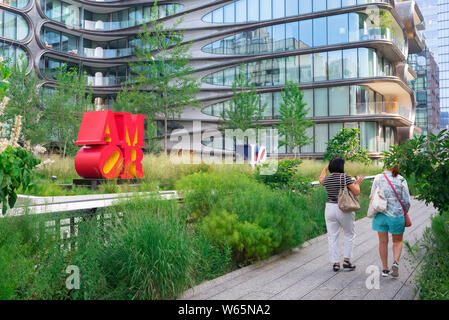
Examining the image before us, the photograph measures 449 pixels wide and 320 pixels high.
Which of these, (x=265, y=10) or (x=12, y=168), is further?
(x=265, y=10)

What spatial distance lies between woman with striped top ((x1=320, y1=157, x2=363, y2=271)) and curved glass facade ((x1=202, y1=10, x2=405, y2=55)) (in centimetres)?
3159

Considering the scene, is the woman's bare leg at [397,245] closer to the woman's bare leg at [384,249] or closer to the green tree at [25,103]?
the woman's bare leg at [384,249]

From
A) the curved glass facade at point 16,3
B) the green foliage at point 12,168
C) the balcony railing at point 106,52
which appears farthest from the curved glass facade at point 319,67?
the green foliage at point 12,168

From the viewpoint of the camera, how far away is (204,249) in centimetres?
612

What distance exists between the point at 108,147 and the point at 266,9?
31.3 metres

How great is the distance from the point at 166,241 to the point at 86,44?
47622 millimetres

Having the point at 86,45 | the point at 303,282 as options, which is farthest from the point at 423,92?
the point at 303,282

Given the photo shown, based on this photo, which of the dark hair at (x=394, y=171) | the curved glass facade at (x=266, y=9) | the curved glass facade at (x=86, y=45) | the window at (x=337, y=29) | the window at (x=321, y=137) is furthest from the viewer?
the curved glass facade at (x=86, y=45)

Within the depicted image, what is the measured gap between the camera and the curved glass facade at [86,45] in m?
41.8

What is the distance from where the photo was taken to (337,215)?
21.1 ft

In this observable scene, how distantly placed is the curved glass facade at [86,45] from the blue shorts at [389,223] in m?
41.3

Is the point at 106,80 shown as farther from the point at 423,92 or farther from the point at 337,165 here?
→ the point at 423,92

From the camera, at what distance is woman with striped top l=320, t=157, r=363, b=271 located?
6395 mm

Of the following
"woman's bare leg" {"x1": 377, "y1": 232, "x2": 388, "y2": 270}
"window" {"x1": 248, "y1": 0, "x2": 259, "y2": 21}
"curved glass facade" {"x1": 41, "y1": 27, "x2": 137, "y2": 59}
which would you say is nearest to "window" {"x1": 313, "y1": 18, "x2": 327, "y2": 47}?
"window" {"x1": 248, "y1": 0, "x2": 259, "y2": 21}
